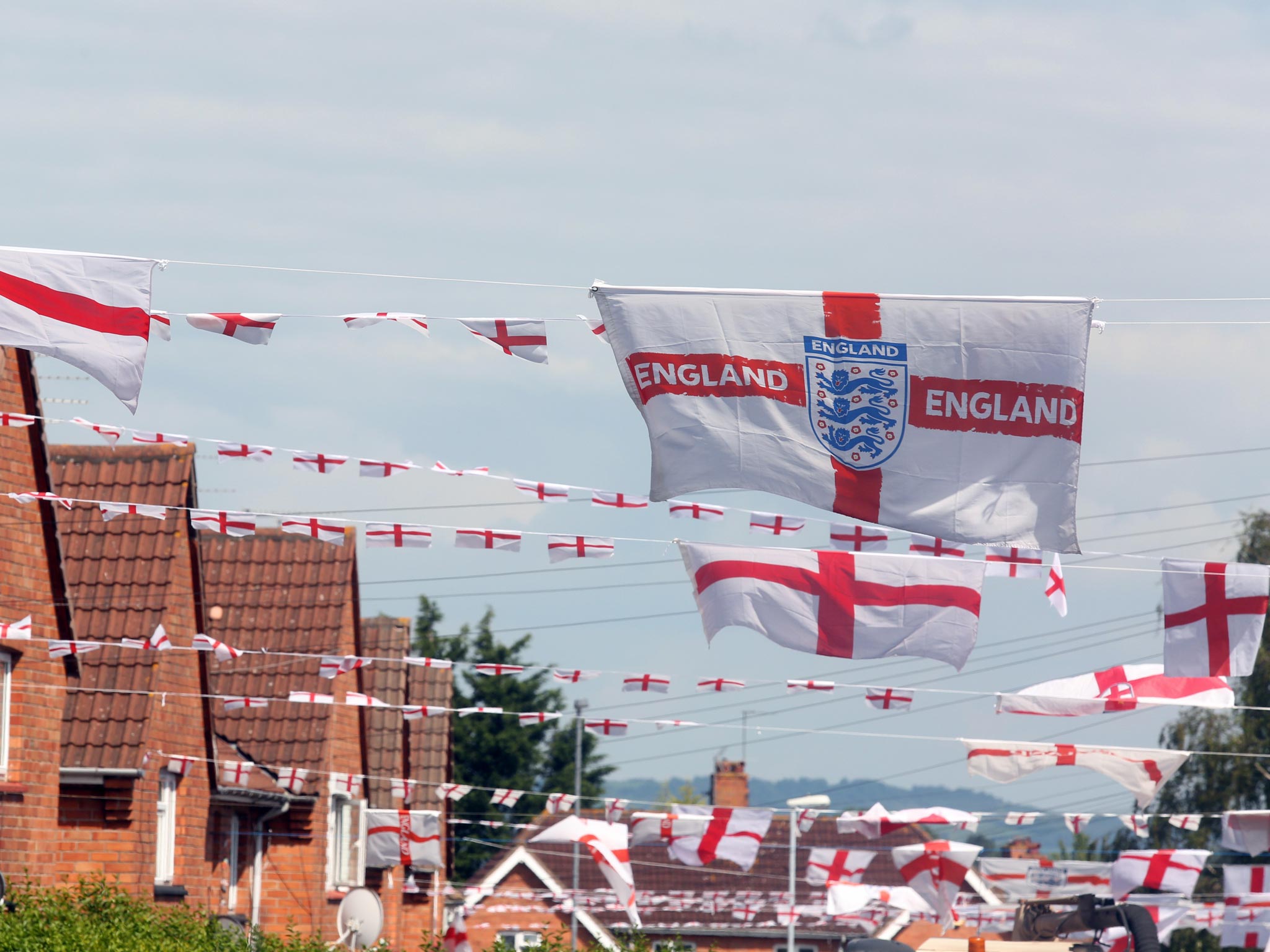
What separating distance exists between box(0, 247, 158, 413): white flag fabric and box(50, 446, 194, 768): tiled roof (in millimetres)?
7901

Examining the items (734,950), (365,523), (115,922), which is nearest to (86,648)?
(115,922)

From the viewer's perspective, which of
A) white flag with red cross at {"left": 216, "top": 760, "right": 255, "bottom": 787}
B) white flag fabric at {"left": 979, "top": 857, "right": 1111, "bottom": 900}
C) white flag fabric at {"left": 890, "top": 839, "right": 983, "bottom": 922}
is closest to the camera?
white flag with red cross at {"left": 216, "top": 760, "right": 255, "bottom": 787}

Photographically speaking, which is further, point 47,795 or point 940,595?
point 47,795

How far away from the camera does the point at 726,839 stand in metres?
20.8

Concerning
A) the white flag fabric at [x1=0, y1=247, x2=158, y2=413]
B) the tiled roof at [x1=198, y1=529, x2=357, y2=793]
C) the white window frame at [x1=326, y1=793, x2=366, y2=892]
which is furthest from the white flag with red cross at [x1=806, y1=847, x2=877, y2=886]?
the white flag fabric at [x1=0, y1=247, x2=158, y2=413]

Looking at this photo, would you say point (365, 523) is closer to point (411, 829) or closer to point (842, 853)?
point (411, 829)

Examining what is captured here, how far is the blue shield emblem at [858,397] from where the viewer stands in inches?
412

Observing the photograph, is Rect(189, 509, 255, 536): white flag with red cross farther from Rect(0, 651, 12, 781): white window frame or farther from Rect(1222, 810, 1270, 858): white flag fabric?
Rect(1222, 810, 1270, 858): white flag fabric

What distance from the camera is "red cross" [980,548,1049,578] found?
44.0 ft

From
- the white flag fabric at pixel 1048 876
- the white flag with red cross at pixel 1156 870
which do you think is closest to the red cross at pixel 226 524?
the white flag with red cross at pixel 1156 870

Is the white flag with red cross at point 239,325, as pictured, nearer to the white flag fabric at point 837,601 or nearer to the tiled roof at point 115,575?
the white flag fabric at point 837,601

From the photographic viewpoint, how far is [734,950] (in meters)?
50.6

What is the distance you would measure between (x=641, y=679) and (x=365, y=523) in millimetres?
3919

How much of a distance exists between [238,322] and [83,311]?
1065 millimetres
